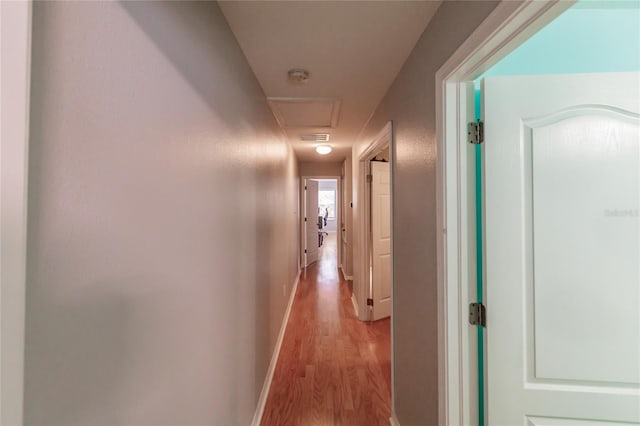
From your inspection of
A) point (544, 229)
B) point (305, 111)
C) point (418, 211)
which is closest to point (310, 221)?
point (305, 111)

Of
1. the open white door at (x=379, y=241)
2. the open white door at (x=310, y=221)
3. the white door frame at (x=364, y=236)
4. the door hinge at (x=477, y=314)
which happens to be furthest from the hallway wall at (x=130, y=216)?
the open white door at (x=310, y=221)

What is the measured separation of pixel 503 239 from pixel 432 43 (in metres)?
0.94

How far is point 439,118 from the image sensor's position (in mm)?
1091

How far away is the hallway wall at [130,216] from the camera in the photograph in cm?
42

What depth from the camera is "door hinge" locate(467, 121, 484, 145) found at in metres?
1.02

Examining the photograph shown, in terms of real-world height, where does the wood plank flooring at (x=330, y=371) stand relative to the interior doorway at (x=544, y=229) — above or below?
below

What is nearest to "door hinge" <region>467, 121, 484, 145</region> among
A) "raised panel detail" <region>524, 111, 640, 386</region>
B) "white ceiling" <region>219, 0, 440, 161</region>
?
"raised panel detail" <region>524, 111, 640, 386</region>

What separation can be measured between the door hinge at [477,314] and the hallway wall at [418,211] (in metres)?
0.16

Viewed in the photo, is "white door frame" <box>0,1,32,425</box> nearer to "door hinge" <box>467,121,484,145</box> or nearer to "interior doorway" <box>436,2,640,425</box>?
A: "interior doorway" <box>436,2,640,425</box>

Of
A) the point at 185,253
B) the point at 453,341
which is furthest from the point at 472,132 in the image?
the point at 185,253

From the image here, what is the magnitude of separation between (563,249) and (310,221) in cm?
532

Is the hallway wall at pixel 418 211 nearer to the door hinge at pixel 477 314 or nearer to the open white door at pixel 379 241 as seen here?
the door hinge at pixel 477 314

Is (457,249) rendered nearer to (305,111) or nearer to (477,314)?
(477,314)

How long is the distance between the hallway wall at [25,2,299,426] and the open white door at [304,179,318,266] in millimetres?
4572
